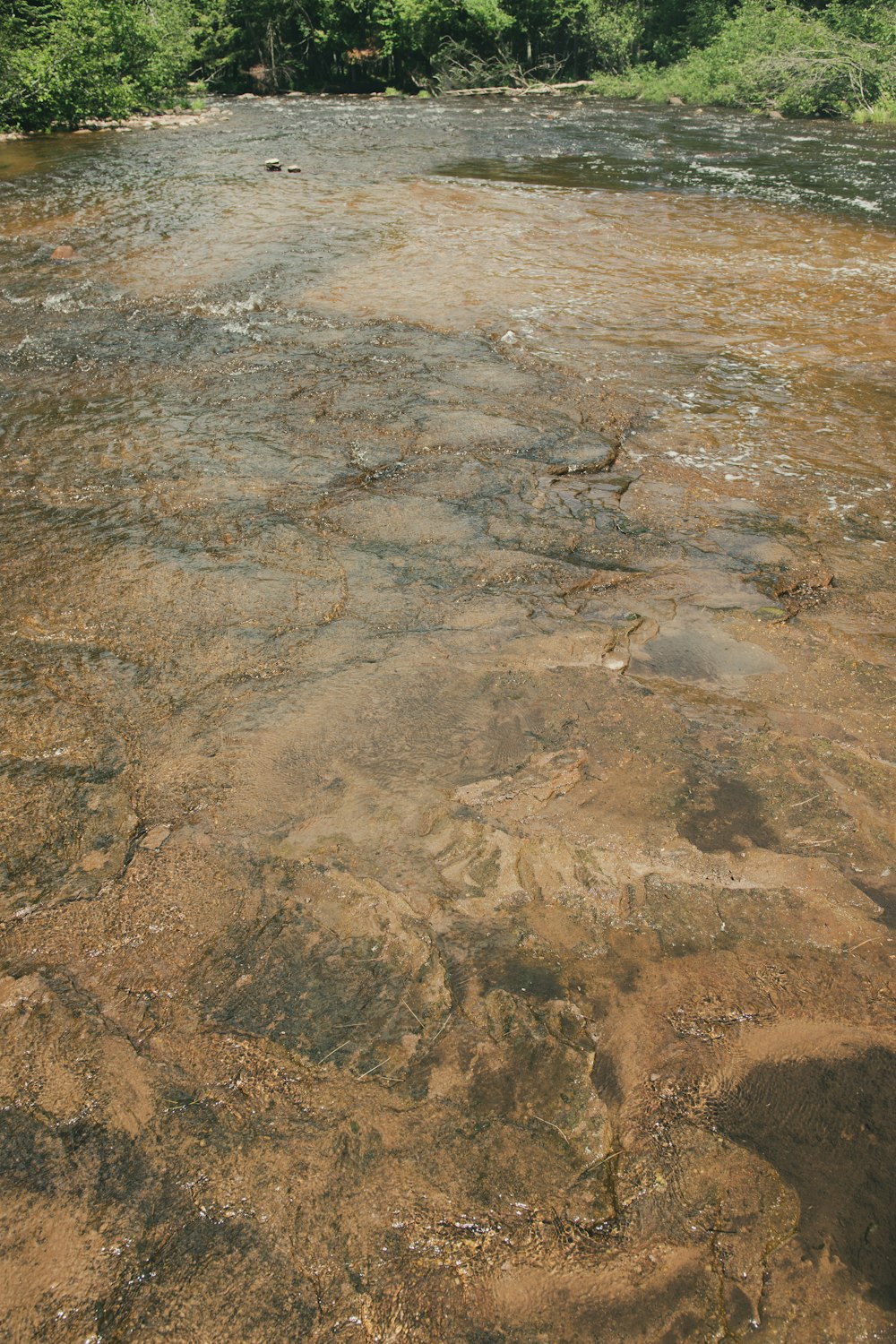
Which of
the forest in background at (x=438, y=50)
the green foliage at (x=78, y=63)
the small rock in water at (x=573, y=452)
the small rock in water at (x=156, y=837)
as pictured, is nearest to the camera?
the small rock in water at (x=156, y=837)

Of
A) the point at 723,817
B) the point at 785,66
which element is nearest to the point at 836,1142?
the point at 723,817

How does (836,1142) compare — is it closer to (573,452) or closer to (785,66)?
(573,452)

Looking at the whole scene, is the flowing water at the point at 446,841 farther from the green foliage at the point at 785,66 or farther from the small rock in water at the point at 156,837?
the green foliage at the point at 785,66

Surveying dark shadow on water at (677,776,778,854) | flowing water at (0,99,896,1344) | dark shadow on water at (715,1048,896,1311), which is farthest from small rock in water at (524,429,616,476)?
dark shadow on water at (715,1048,896,1311)

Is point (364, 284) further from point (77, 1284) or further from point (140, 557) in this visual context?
point (77, 1284)

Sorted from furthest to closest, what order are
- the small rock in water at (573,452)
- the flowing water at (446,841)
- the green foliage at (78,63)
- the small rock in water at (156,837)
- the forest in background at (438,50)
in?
the forest in background at (438,50) < the green foliage at (78,63) < the small rock in water at (573,452) < the small rock in water at (156,837) < the flowing water at (446,841)

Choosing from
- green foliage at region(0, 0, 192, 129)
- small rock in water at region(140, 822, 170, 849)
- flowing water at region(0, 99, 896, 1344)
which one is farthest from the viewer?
green foliage at region(0, 0, 192, 129)

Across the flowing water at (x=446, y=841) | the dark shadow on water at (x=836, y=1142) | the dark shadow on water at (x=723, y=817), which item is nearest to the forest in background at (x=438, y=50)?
the flowing water at (x=446, y=841)

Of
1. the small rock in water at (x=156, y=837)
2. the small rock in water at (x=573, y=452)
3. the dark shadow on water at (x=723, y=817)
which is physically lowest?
the dark shadow on water at (x=723, y=817)

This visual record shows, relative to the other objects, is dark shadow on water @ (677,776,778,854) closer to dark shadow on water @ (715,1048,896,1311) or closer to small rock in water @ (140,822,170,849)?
dark shadow on water @ (715,1048,896,1311)
